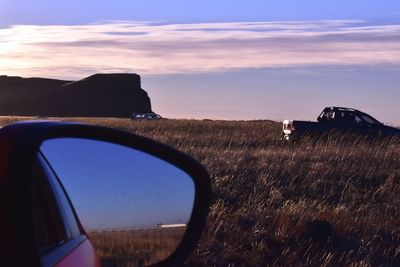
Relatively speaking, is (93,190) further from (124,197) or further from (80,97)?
→ (80,97)

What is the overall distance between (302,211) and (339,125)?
1970 cm

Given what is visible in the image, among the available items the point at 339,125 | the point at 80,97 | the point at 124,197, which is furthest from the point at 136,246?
the point at 80,97

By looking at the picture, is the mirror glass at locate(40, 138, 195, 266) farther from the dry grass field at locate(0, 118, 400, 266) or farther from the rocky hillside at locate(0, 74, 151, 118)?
the rocky hillside at locate(0, 74, 151, 118)

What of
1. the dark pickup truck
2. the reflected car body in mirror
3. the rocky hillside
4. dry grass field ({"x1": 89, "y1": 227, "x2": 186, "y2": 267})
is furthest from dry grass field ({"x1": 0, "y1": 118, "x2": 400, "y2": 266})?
the rocky hillside

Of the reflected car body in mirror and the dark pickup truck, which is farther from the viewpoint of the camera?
the dark pickup truck

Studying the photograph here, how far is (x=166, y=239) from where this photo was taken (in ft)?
11.1

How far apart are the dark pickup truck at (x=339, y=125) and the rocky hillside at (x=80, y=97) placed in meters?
85.2

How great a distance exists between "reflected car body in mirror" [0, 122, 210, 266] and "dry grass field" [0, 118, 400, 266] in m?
3.48

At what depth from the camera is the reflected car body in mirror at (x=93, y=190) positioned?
2.10 meters

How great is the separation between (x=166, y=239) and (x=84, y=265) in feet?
2.45

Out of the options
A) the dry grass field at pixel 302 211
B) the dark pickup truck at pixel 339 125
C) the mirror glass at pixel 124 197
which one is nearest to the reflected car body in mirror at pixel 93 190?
the mirror glass at pixel 124 197

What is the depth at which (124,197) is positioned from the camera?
3164 mm

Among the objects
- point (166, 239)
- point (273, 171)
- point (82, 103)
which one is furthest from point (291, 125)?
point (82, 103)

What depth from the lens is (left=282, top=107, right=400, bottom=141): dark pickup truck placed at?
26.0m
